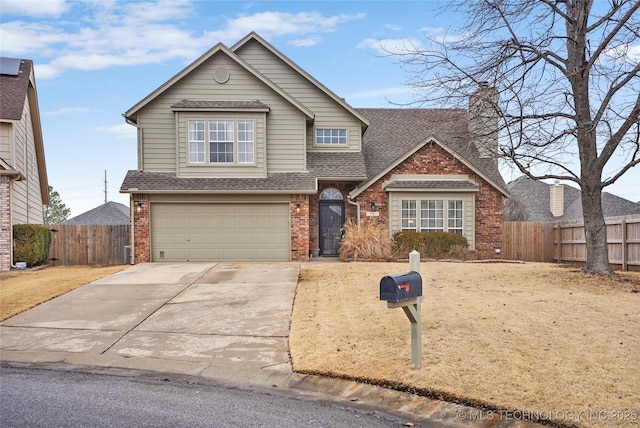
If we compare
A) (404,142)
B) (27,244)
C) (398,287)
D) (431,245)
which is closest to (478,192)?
(431,245)

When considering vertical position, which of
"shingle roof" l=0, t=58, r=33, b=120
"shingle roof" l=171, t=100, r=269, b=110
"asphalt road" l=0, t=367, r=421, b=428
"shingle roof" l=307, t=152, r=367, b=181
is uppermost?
"shingle roof" l=0, t=58, r=33, b=120

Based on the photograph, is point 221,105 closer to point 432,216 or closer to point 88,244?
point 88,244

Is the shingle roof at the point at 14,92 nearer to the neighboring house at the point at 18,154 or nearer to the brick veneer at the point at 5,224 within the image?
the neighboring house at the point at 18,154

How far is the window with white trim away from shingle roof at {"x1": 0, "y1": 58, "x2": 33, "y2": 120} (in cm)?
1070

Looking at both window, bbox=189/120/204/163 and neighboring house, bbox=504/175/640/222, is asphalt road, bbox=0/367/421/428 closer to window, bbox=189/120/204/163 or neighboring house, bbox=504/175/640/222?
window, bbox=189/120/204/163

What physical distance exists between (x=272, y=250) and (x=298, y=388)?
46.8 ft

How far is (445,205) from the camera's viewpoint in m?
Answer: 22.3

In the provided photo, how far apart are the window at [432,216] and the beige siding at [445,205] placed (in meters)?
0.11

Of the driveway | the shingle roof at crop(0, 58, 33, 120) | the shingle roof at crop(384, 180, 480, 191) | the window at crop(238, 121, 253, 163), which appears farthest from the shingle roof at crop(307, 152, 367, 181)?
the shingle roof at crop(0, 58, 33, 120)

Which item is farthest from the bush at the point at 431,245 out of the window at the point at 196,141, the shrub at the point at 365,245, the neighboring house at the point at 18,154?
the neighboring house at the point at 18,154

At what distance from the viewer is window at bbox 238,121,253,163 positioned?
20794mm

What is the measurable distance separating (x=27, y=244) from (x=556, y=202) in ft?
111

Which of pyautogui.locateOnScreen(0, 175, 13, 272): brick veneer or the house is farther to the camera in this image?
the house

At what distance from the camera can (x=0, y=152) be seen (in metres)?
20.8
